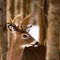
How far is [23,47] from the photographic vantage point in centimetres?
258

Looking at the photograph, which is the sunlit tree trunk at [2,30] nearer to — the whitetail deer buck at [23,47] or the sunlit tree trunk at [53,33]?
the whitetail deer buck at [23,47]

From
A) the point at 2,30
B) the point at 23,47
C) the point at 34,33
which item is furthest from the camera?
the point at 34,33

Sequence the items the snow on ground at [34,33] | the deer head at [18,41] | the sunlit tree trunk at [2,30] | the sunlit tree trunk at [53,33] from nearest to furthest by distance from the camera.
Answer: the sunlit tree trunk at [53,33] < the sunlit tree trunk at [2,30] < the deer head at [18,41] < the snow on ground at [34,33]

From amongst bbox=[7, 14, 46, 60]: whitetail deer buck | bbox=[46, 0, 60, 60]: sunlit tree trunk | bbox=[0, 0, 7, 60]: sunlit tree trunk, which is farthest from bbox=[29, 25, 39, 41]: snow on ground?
bbox=[46, 0, 60, 60]: sunlit tree trunk

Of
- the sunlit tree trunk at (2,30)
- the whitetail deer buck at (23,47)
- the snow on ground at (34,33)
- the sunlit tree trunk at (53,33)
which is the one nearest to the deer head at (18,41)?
the whitetail deer buck at (23,47)

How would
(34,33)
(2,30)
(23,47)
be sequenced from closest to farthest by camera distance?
(2,30) < (23,47) < (34,33)

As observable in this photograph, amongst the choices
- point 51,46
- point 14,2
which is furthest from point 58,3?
point 14,2

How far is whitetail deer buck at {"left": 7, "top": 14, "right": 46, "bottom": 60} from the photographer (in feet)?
7.58

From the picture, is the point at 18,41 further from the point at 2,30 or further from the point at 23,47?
the point at 2,30

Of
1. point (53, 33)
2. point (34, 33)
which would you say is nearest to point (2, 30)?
point (53, 33)

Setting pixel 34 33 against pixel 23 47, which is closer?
pixel 23 47

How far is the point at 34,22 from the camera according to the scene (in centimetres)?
446

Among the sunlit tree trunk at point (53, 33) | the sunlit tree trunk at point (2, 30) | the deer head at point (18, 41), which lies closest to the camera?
the sunlit tree trunk at point (53, 33)

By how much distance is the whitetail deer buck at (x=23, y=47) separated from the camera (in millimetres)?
2311
